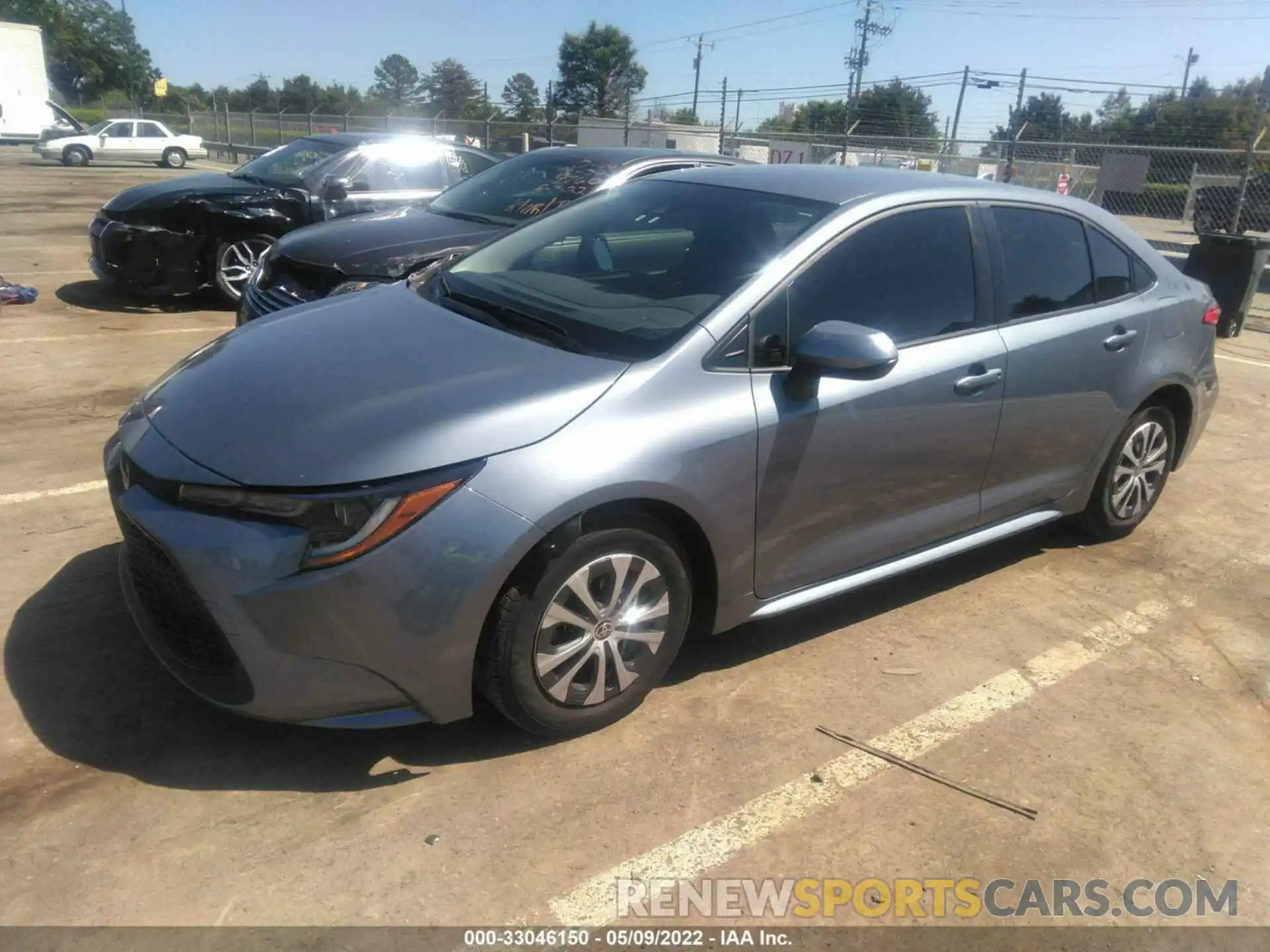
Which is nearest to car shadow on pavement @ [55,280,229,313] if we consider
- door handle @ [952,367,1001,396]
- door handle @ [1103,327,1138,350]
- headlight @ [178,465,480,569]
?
headlight @ [178,465,480,569]

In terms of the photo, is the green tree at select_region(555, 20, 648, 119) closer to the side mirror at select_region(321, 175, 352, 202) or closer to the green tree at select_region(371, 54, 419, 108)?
the green tree at select_region(371, 54, 419, 108)

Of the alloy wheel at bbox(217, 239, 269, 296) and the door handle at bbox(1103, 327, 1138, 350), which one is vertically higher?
the door handle at bbox(1103, 327, 1138, 350)

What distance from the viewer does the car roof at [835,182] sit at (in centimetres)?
371

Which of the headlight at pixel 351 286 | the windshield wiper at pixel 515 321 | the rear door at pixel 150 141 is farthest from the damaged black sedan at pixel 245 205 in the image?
the rear door at pixel 150 141

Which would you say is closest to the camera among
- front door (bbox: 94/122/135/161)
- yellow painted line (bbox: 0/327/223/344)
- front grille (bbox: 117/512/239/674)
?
front grille (bbox: 117/512/239/674)

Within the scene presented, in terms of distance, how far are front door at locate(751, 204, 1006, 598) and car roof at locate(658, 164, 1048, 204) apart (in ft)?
0.46

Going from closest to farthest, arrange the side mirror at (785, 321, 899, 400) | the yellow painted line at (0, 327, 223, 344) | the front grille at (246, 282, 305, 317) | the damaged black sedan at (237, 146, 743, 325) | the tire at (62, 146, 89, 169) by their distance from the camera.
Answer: the side mirror at (785, 321, 899, 400) < the front grille at (246, 282, 305, 317) < the damaged black sedan at (237, 146, 743, 325) < the yellow painted line at (0, 327, 223, 344) < the tire at (62, 146, 89, 169)

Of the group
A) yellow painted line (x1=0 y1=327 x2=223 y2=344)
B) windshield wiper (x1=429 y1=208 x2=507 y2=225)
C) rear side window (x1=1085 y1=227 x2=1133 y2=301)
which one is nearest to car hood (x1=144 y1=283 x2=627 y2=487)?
rear side window (x1=1085 y1=227 x2=1133 y2=301)

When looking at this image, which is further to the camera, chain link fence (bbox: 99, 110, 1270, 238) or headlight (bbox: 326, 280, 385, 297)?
chain link fence (bbox: 99, 110, 1270, 238)

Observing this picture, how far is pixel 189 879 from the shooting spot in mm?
2453

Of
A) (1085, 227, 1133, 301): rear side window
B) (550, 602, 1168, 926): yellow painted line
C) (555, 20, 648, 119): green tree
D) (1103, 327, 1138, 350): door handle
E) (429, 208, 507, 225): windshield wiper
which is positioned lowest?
(550, 602, 1168, 926): yellow painted line

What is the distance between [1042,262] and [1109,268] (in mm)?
495

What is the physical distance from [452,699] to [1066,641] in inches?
99.6

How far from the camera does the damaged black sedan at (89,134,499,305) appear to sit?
8.50m
